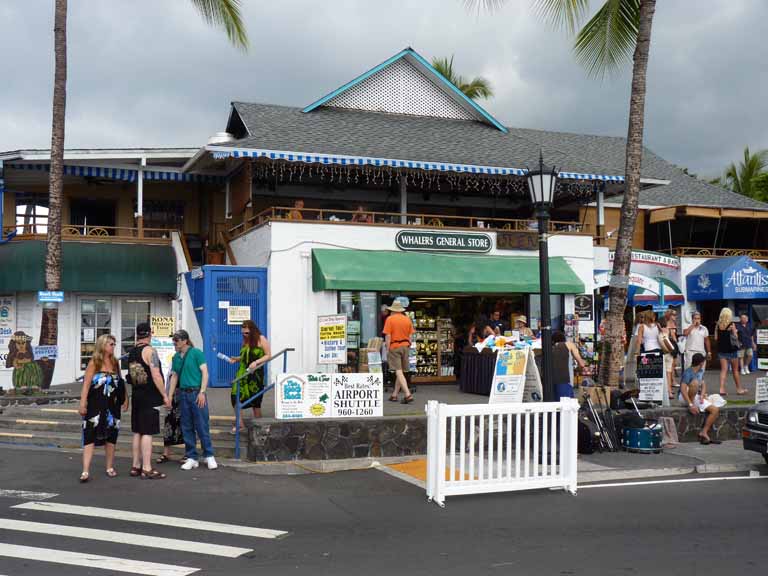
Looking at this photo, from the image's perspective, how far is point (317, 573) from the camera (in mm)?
6016

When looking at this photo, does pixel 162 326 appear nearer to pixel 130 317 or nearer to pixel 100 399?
pixel 100 399

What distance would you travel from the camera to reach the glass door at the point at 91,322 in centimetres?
2017

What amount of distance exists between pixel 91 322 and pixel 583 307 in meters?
12.1

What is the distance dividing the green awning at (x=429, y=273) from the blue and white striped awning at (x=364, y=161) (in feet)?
6.30

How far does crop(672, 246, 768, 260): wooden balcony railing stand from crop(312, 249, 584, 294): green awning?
7.17 meters

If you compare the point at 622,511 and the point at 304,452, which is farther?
the point at 304,452

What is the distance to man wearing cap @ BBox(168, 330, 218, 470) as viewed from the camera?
10391 millimetres

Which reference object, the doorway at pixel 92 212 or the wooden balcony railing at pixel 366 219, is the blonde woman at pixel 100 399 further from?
the doorway at pixel 92 212

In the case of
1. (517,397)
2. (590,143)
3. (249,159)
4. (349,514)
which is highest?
(590,143)

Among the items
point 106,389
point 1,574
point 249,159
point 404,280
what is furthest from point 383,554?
point 249,159

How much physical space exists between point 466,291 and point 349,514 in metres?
9.82

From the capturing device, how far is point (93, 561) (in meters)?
6.31

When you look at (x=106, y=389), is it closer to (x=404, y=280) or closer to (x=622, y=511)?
(x=622, y=511)

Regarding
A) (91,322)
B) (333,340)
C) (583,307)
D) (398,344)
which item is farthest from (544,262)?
(91,322)
